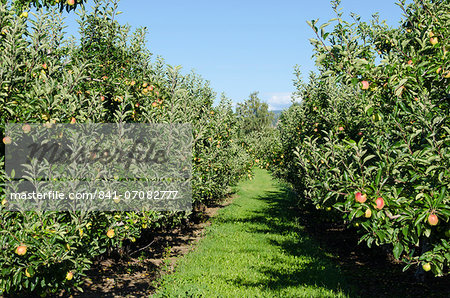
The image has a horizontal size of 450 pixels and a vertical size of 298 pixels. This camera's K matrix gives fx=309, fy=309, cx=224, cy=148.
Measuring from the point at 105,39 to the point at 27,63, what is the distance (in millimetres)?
3259

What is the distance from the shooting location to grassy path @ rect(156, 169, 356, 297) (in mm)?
5980

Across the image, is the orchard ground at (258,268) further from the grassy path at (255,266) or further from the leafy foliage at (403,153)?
the leafy foliage at (403,153)

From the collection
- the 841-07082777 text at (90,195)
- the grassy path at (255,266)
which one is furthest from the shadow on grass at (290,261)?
the 841-07082777 text at (90,195)

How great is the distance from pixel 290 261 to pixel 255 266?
96cm

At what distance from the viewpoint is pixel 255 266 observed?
737 centimetres

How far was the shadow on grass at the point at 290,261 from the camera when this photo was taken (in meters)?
6.38

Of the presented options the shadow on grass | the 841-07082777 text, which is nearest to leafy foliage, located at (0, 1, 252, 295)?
the 841-07082777 text

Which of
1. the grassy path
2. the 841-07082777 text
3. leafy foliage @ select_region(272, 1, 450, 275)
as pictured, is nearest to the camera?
leafy foliage @ select_region(272, 1, 450, 275)

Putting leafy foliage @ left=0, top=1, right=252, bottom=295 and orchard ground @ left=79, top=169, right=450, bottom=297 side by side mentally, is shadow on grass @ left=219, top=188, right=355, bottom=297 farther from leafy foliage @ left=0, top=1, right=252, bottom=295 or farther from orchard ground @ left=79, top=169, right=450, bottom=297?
leafy foliage @ left=0, top=1, right=252, bottom=295

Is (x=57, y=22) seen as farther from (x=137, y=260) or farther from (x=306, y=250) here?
(x=306, y=250)

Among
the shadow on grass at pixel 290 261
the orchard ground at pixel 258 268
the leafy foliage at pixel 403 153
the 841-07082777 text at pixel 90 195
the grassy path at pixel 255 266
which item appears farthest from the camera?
the shadow on grass at pixel 290 261

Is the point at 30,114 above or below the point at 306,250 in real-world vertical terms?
above

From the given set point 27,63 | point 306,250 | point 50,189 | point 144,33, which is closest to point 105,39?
point 144,33

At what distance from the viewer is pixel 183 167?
21.1 ft
